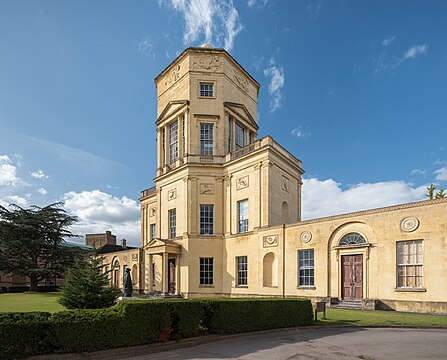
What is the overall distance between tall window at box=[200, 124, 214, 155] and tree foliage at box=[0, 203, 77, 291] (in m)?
20.4

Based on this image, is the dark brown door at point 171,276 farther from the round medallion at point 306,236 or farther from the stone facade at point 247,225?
the round medallion at point 306,236

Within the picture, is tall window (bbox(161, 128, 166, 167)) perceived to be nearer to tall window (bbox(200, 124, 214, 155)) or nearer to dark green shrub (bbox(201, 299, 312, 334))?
tall window (bbox(200, 124, 214, 155))

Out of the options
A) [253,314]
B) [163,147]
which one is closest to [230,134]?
[163,147]

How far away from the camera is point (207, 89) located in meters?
33.6

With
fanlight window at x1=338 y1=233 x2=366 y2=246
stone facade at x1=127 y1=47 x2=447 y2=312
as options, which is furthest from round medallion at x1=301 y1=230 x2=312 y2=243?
fanlight window at x1=338 y1=233 x2=366 y2=246

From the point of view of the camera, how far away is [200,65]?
3353 centimetres

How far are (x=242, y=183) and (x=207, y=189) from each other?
134 inches

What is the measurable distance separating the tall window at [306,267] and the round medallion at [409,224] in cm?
596

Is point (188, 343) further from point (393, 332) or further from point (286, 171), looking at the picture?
point (286, 171)

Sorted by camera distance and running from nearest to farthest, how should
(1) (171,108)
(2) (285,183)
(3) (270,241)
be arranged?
(3) (270,241) < (2) (285,183) < (1) (171,108)

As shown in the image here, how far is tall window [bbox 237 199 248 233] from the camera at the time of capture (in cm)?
2956

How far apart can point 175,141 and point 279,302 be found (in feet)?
76.3

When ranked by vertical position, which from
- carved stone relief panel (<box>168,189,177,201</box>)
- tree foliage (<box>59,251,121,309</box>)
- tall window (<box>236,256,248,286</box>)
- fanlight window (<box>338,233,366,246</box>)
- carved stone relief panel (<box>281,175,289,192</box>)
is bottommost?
tall window (<box>236,256,248,286</box>)

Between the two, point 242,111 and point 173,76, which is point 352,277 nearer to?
point 242,111
